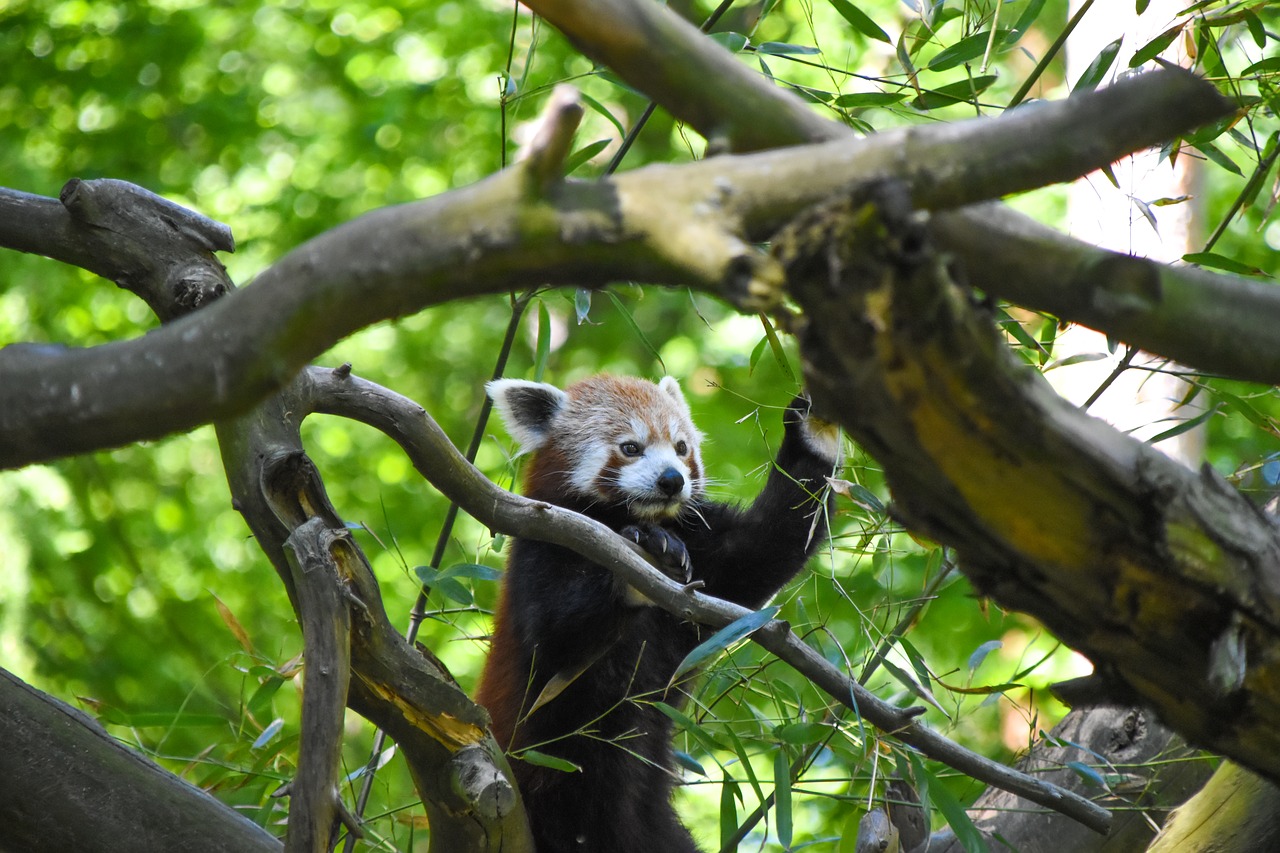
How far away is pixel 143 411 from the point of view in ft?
3.88

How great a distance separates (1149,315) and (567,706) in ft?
7.62

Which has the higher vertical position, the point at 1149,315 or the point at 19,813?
the point at 1149,315

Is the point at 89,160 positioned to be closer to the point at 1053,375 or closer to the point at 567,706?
the point at 567,706

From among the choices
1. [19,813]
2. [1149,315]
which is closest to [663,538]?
[19,813]

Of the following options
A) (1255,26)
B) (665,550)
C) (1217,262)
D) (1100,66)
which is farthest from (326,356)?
(1255,26)

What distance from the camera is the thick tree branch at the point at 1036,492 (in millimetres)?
1108

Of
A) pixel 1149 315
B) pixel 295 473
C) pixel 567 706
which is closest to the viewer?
pixel 1149 315

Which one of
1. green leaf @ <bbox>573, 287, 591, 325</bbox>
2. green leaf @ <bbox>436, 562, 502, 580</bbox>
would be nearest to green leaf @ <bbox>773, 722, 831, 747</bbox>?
green leaf @ <bbox>436, 562, 502, 580</bbox>

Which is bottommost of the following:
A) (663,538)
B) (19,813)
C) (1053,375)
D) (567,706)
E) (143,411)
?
(19,813)

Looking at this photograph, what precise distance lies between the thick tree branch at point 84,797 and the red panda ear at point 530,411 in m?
1.87

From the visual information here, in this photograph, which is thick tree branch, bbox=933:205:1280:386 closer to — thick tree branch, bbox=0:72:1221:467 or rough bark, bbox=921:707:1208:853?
thick tree branch, bbox=0:72:1221:467

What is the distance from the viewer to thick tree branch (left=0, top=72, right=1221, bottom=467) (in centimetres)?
112

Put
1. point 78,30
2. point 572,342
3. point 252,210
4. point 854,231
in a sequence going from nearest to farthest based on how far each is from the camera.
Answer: point 854,231 < point 78,30 < point 252,210 < point 572,342

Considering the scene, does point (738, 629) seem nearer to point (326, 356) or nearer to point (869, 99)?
point (869, 99)
